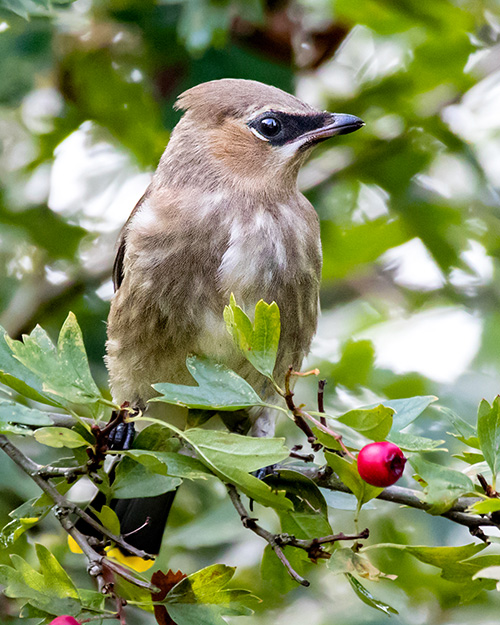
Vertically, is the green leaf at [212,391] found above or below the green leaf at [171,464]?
above

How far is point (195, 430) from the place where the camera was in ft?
7.85

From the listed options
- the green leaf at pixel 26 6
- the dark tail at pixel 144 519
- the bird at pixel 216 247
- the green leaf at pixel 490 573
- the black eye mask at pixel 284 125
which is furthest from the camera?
the dark tail at pixel 144 519

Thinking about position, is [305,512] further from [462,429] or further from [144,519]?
[144,519]

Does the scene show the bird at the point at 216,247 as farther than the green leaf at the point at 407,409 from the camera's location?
Yes

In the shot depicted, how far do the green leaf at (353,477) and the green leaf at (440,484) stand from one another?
15 cm

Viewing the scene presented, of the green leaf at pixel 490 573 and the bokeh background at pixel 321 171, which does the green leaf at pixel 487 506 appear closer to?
the green leaf at pixel 490 573

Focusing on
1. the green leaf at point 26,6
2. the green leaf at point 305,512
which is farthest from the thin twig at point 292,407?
the green leaf at point 26,6

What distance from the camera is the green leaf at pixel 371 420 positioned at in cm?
229

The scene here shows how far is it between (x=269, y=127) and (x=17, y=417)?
2146 mm

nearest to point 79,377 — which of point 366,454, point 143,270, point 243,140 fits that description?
point 366,454

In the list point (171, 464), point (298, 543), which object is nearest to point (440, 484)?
point (298, 543)

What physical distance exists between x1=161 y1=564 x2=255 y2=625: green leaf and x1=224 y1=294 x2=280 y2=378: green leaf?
594 millimetres

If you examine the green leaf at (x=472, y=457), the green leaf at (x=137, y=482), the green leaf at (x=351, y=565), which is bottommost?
the green leaf at (x=472, y=457)

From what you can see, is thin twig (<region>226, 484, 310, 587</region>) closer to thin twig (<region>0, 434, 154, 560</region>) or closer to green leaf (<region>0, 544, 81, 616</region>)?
thin twig (<region>0, 434, 154, 560</region>)
